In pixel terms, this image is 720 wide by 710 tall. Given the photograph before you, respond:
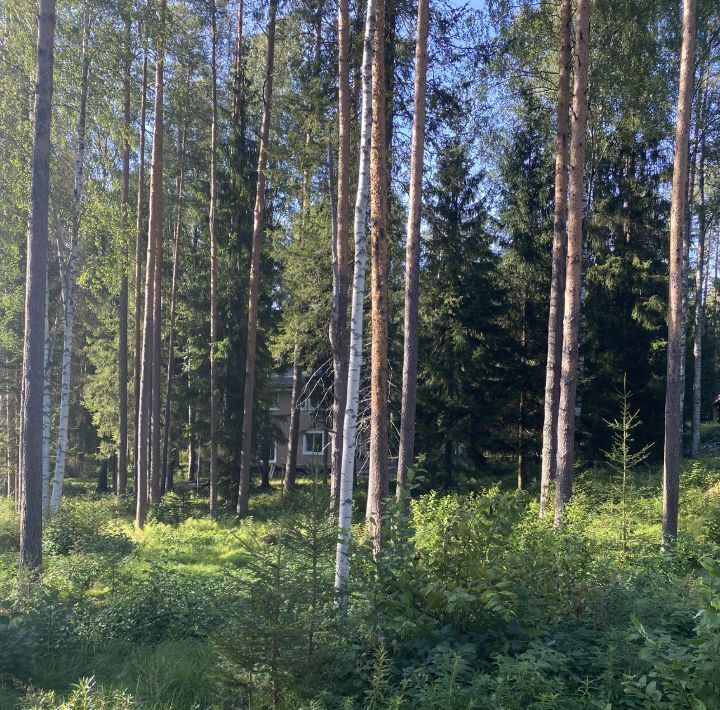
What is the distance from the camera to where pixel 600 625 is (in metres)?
5.66

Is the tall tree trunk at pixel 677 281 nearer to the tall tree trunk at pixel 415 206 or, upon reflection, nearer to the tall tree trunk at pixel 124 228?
the tall tree trunk at pixel 415 206

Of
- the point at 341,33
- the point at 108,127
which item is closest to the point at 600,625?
the point at 341,33

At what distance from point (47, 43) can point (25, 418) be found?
5592 mm

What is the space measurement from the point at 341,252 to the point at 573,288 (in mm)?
5298

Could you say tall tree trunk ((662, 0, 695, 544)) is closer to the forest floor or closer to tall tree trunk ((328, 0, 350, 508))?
the forest floor

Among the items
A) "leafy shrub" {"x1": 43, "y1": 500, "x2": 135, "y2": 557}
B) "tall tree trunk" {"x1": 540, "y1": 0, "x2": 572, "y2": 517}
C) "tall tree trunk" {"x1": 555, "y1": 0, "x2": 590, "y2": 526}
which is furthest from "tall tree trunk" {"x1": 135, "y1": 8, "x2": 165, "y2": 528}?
"tall tree trunk" {"x1": 555, "y1": 0, "x2": 590, "y2": 526}

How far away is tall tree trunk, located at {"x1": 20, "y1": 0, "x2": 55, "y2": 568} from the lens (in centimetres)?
901

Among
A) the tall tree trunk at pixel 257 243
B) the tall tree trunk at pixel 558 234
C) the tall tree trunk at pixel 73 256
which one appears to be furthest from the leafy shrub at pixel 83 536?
the tall tree trunk at pixel 558 234

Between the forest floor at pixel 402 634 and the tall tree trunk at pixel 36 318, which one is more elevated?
the tall tree trunk at pixel 36 318

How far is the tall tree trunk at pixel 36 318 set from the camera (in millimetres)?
9008

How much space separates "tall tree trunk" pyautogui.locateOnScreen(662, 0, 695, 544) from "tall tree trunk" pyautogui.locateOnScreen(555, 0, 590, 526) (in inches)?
60.2

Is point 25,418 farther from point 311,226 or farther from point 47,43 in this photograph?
point 311,226

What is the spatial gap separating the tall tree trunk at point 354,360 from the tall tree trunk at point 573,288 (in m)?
5.54

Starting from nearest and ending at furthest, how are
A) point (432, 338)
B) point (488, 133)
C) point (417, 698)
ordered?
point (417, 698)
point (488, 133)
point (432, 338)
